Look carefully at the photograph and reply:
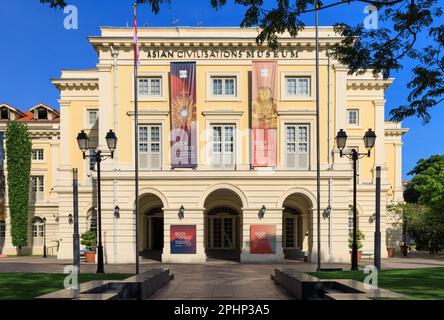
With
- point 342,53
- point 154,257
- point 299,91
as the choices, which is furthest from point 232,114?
point 342,53

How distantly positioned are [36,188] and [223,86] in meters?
26.1

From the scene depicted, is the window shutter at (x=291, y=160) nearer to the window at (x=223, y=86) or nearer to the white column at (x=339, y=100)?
the white column at (x=339, y=100)

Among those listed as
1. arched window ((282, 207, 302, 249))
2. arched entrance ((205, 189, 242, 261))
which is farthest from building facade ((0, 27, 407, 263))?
arched entrance ((205, 189, 242, 261))

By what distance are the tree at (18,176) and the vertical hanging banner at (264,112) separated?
25202 mm

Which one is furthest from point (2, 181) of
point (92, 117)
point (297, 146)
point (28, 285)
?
point (28, 285)

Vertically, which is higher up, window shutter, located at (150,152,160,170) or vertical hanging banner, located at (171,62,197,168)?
vertical hanging banner, located at (171,62,197,168)

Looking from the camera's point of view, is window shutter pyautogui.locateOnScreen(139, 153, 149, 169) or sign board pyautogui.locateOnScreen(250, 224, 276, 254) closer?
sign board pyautogui.locateOnScreen(250, 224, 276, 254)

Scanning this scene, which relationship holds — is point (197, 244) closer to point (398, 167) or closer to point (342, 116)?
point (342, 116)

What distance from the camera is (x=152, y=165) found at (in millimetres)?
30688

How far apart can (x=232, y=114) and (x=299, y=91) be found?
5.04 meters

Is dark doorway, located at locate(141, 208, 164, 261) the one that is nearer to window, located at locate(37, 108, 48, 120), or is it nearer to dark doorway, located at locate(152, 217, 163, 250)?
dark doorway, located at locate(152, 217, 163, 250)

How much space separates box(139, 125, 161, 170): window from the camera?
101 ft

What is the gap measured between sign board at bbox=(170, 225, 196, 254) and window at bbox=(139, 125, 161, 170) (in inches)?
176
